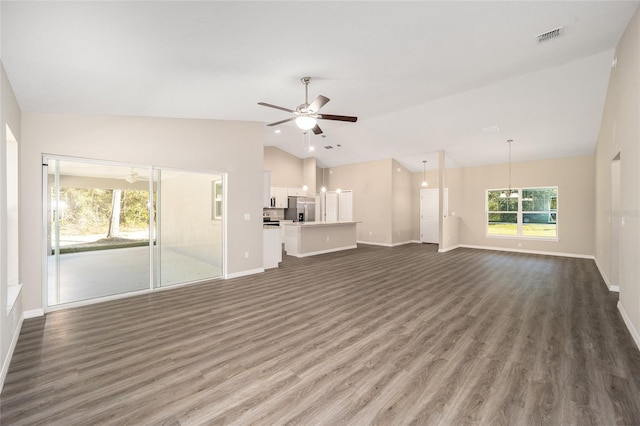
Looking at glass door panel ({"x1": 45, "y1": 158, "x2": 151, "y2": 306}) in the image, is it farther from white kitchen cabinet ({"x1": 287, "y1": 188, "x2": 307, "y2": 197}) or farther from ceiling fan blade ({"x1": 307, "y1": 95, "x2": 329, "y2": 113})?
white kitchen cabinet ({"x1": 287, "y1": 188, "x2": 307, "y2": 197})

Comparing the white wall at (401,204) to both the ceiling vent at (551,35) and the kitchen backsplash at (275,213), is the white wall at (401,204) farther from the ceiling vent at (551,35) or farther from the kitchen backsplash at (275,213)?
the ceiling vent at (551,35)

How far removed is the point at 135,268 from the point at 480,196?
9647 mm

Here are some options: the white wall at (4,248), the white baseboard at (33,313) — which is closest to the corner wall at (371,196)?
the white baseboard at (33,313)

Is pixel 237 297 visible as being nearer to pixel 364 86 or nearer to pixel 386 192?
pixel 364 86

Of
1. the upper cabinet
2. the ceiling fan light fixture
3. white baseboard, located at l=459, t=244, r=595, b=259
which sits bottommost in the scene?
white baseboard, located at l=459, t=244, r=595, b=259

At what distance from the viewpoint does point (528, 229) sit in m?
8.59

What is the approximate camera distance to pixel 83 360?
95.0 inches

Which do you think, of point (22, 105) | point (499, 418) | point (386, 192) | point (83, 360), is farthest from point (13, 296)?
point (386, 192)

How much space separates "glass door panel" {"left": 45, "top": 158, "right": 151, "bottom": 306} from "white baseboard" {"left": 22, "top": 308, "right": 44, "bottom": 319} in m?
0.16

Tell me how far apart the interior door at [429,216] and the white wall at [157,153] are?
285 inches

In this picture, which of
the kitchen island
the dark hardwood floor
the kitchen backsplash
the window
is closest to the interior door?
the window

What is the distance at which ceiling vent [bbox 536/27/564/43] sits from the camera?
2903 millimetres

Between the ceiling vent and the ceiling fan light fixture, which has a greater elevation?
the ceiling vent

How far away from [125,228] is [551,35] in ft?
19.6
